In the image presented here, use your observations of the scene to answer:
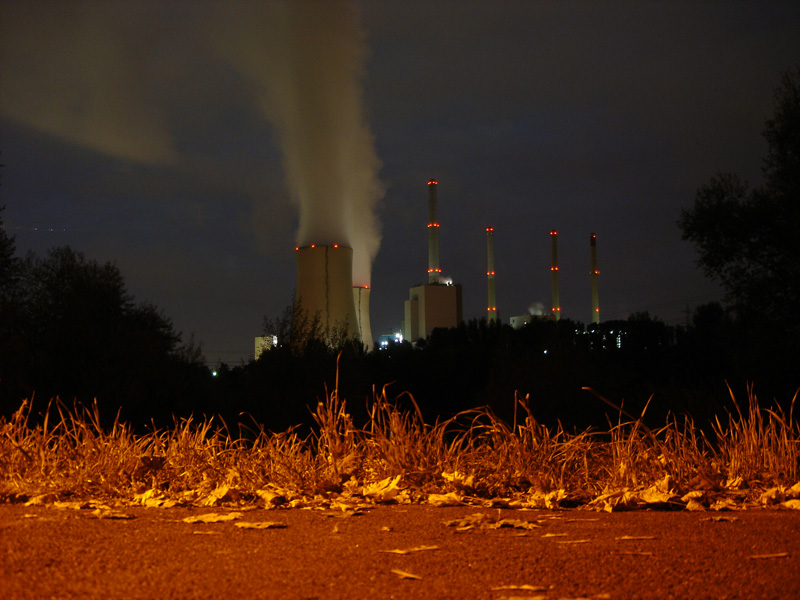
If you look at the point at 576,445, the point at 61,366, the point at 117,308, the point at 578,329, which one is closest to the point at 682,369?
the point at 578,329

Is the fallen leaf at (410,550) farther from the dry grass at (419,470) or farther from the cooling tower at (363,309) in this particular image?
the cooling tower at (363,309)

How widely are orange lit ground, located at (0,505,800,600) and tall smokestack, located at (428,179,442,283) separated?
67.3 meters

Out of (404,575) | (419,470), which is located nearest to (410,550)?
(404,575)

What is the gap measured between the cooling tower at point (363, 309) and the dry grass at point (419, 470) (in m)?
51.7

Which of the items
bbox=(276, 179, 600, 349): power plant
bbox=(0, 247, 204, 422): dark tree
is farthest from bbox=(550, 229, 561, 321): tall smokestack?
bbox=(0, 247, 204, 422): dark tree

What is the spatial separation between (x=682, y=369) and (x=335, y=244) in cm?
2143

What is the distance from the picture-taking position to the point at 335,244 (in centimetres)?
5312

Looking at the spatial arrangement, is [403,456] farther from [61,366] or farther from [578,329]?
[578,329]

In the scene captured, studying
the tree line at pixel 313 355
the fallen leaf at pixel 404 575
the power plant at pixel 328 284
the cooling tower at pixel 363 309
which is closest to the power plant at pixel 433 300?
the cooling tower at pixel 363 309

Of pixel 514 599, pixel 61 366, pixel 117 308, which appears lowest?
pixel 514 599

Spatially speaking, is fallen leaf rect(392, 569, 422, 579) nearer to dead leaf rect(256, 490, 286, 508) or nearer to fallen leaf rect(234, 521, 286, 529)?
fallen leaf rect(234, 521, 286, 529)

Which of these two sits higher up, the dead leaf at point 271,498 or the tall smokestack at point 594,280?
the tall smokestack at point 594,280

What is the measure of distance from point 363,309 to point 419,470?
55.5m

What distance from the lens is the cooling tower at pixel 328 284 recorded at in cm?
5003
